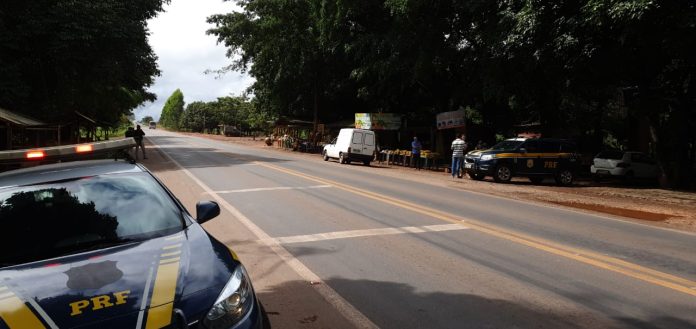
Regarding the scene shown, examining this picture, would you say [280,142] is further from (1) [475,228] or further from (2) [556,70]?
(1) [475,228]

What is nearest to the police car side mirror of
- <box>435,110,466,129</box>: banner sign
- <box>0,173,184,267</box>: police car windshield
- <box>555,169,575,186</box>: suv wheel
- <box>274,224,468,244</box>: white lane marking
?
<box>0,173,184,267</box>: police car windshield

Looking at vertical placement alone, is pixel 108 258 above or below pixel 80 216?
below

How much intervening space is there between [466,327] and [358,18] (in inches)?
1151

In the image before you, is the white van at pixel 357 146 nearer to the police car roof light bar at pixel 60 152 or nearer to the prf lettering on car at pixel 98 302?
the police car roof light bar at pixel 60 152

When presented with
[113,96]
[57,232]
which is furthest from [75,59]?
[57,232]

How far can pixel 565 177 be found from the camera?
19938 millimetres

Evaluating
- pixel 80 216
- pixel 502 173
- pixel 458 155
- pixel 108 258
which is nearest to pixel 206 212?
pixel 80 216

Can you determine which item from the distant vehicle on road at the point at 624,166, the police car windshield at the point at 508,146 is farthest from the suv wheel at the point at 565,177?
the distant vehicle on road at the point at 624,166

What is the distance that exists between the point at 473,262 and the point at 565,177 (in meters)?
15.6

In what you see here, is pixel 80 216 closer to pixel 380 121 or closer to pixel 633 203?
pixel 633 203

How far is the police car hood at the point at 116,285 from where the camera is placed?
7.68 feet

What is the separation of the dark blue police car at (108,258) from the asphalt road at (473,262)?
1574mm

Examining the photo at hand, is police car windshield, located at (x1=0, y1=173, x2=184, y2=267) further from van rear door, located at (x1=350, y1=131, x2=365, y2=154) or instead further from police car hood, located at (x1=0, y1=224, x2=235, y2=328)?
van rear door, located at (x1=350, y1=131, x2=365, y2=154)

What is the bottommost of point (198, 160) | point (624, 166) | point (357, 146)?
point (198, 160)
